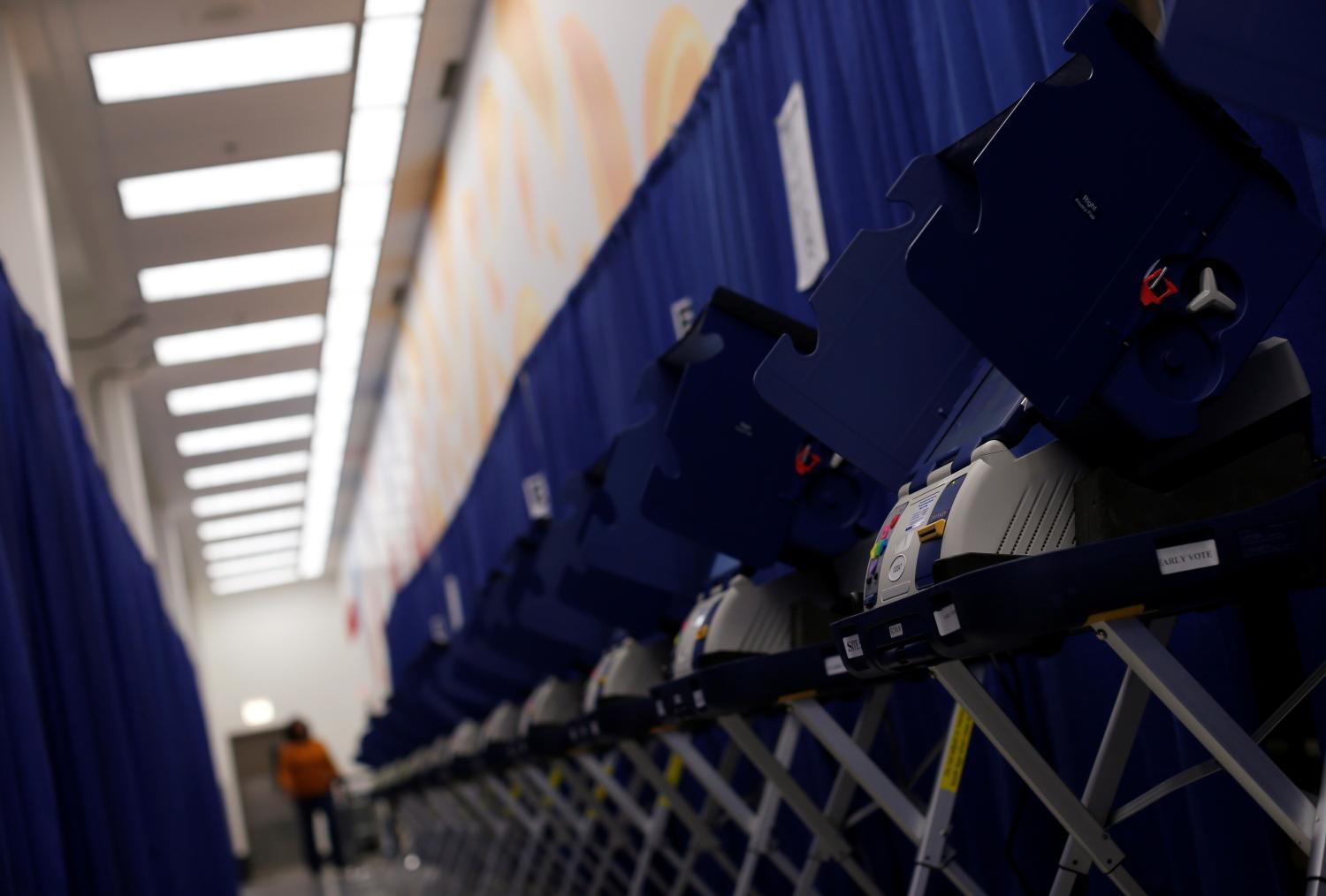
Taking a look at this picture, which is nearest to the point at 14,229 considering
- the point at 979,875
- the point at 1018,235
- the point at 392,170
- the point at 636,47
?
the point at 636,47

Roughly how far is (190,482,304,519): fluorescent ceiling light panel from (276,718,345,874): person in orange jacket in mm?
3983

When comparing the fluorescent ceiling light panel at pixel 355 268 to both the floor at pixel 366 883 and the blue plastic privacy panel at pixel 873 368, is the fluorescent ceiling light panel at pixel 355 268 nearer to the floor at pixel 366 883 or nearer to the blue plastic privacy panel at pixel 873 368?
the floor at pixel 366 883

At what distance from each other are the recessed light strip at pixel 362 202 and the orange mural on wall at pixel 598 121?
65.6 inches

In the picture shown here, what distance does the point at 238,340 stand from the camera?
13.2 m

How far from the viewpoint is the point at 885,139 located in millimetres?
3990

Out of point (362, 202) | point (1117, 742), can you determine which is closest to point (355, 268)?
point (362, 202)

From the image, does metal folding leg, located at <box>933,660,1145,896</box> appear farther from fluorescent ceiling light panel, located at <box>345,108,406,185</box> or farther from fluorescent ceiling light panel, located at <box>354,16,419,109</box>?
fluorescent ceiling light panel, located at <box>345,108,406,185</box>

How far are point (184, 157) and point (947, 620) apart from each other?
886 centimetres

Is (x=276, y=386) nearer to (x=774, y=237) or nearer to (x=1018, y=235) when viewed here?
(x=774, y=237)

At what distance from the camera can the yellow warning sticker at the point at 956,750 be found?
2.66 meters

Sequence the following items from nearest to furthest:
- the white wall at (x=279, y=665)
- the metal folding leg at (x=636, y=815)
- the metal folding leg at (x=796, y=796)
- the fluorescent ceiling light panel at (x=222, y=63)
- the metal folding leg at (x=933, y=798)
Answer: the metal folding leg at (x=933, y=798) → the metal folding leg at (x=796, y=796) → the metal folding leg at (x=636, y=815) → the fluorescent ceiling light panel at (x=222, y=63) → the white wall at (x=279, y=665)

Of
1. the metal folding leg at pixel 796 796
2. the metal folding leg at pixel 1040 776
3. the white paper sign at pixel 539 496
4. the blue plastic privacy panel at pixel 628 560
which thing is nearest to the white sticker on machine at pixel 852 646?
the metal folding leg at pixel 1040 776

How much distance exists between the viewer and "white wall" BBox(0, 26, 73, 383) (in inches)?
285

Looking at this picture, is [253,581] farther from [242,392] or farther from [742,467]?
[742,467]
